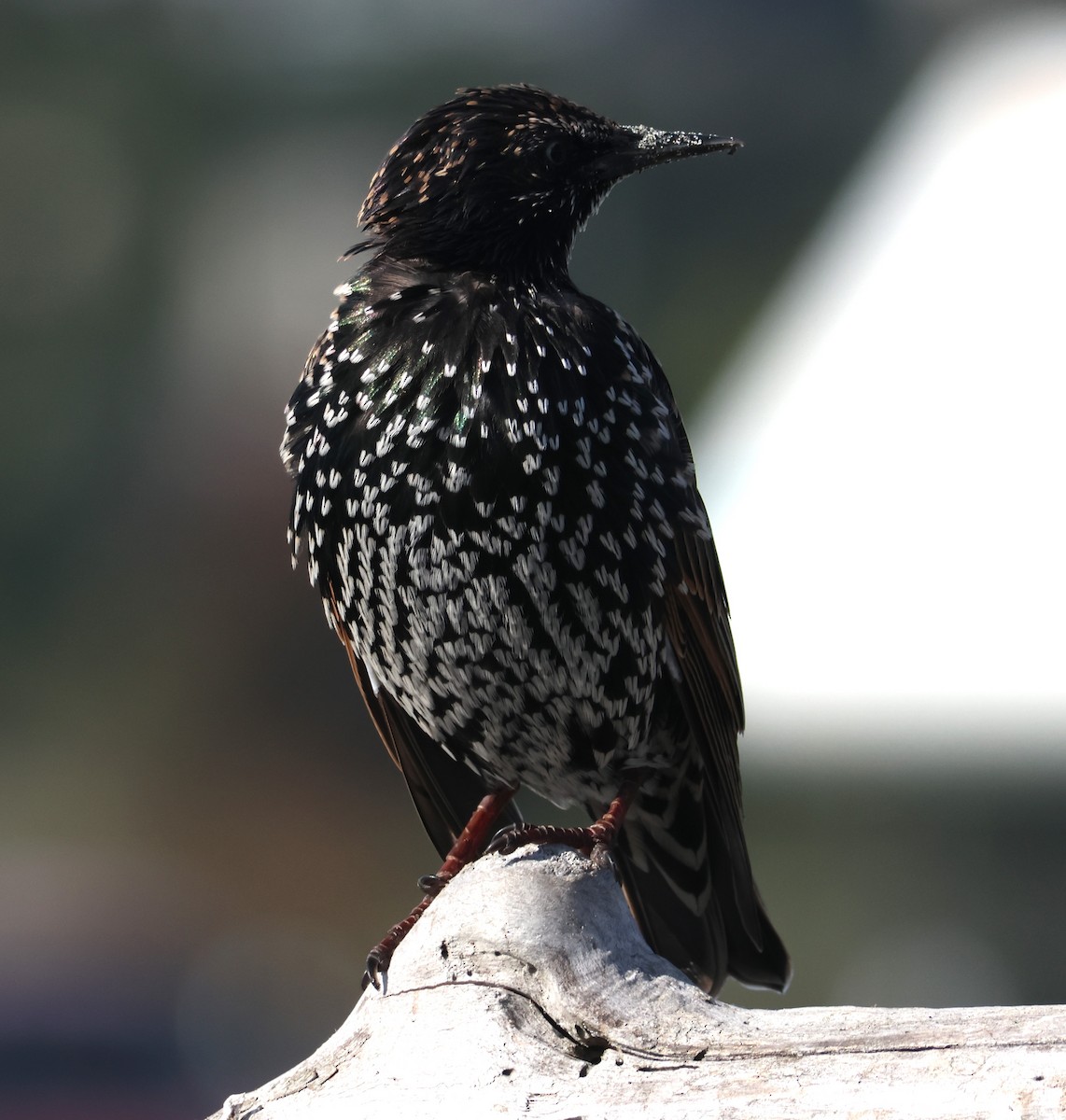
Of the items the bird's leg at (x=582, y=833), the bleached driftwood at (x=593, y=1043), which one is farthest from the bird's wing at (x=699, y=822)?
the bleached driftwood at (x=593, y=1043)

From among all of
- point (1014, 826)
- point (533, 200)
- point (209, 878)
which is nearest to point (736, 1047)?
point (533, 200)

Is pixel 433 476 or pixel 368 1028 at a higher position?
pixel 433 476

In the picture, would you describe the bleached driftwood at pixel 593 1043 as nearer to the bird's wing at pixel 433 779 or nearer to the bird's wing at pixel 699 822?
the bird's wing at pixel 699 822

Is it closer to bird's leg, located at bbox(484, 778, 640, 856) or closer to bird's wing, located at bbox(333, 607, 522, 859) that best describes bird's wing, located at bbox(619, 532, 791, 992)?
bird's leg, located at bbox(484, 778, 640, 856)

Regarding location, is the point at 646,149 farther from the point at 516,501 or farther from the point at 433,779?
the point at 433,779

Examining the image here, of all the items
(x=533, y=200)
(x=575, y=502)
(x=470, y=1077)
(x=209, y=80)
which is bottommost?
(x=470, y=1077)

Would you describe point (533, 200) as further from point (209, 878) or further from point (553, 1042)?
point (209, 878)

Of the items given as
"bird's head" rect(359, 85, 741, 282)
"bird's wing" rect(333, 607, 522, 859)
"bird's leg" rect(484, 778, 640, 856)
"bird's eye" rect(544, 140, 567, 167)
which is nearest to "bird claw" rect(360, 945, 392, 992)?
"bird's leg" rect(484, 778, 640, 856)
